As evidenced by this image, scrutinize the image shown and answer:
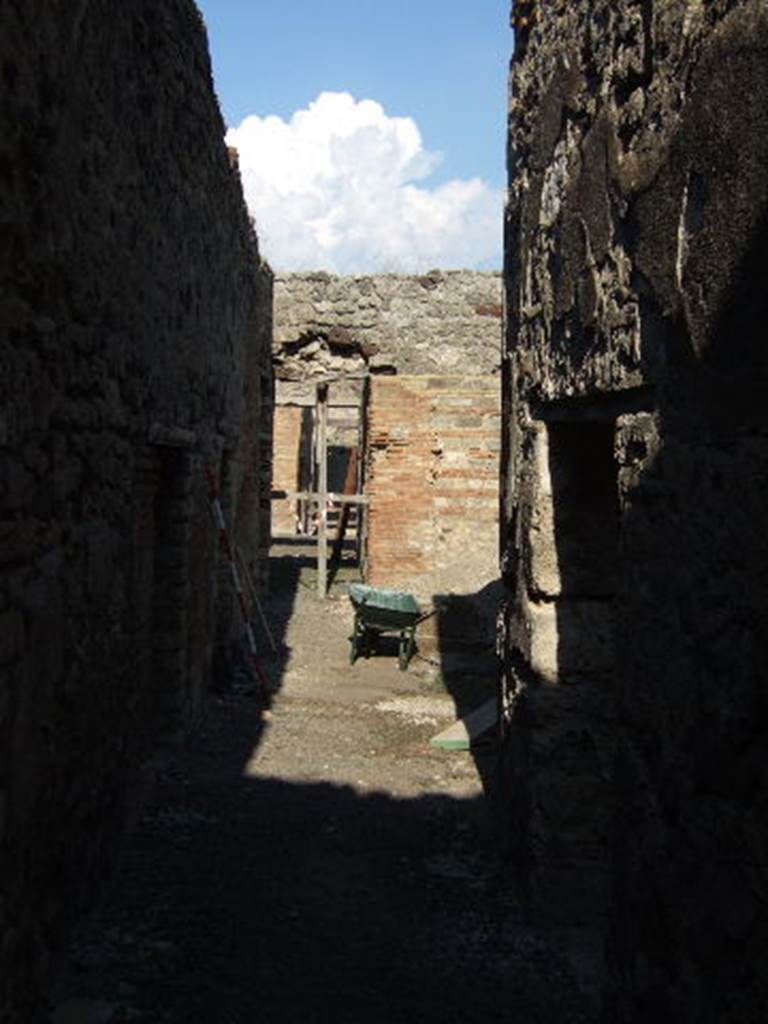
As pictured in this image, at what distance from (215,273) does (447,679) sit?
411cm

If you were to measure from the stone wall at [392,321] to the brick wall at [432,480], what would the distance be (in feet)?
5.65

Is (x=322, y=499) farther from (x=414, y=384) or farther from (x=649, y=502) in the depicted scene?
(x=649, y=502)

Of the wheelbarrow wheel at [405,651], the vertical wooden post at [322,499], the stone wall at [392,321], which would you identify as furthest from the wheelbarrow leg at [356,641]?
the stone wall at [392,321]

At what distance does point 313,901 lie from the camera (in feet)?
13.8

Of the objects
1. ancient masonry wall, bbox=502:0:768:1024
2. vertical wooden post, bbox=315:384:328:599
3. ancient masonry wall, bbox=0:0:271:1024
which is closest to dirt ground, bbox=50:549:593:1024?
ancient masonry wall, bbox=0:0:271:1024

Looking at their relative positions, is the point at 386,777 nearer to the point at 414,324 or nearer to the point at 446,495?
the point at 446,495

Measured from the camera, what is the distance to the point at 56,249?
10.2 ft

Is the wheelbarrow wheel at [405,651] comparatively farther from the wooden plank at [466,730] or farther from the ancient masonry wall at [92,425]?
the ancient masonry wall at [92,425]

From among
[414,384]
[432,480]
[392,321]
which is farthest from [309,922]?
[392,321]

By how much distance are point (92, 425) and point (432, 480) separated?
861 centimetres

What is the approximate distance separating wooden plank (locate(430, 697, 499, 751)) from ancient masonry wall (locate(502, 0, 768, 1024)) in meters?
2.20

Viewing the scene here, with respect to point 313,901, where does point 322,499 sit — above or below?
above

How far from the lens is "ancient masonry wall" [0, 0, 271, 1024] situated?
2.80 meters

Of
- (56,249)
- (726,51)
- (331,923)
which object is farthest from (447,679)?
(726,51)
